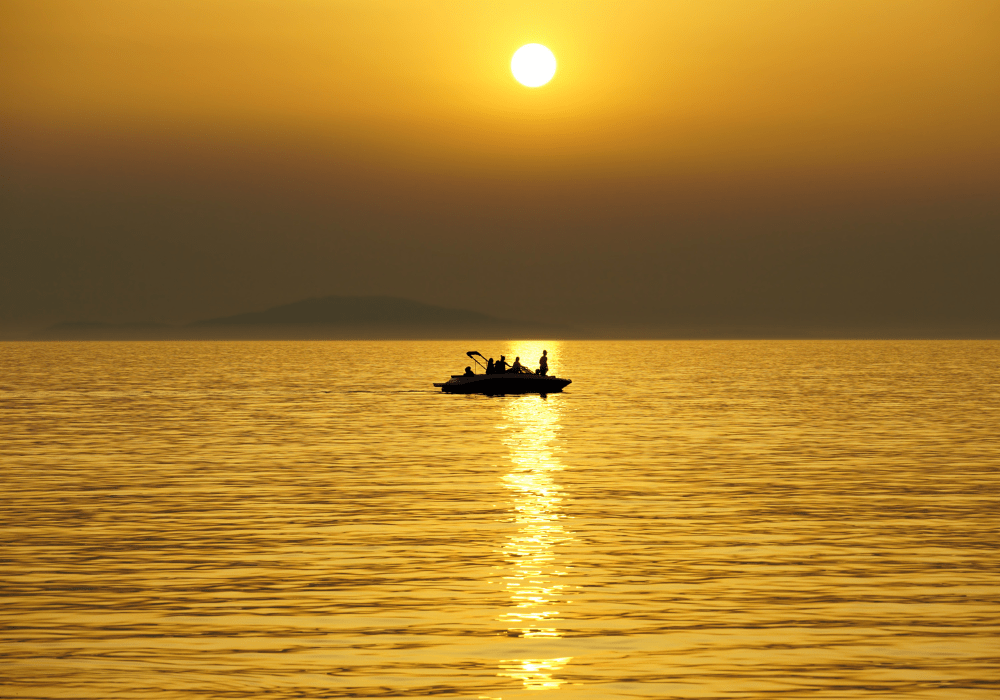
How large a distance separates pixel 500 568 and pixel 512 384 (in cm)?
7212

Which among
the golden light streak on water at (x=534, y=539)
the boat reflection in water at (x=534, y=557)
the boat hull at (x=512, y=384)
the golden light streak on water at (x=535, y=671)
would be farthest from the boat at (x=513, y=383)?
the golden light streak on water at (x=535, y=671)

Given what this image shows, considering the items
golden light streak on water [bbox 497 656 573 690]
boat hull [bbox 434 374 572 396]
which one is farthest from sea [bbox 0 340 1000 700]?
boat hull [bbox 434 374 572 396]

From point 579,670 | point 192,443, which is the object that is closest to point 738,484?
point 579,670

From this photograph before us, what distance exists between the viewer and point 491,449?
171 feet

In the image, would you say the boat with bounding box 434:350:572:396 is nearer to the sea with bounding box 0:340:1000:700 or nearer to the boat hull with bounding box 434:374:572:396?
the boat hull with bounding box 434:374:572:396

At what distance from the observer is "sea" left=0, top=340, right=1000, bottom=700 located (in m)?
16.2

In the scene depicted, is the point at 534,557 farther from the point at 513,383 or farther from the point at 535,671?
the point at 513,383

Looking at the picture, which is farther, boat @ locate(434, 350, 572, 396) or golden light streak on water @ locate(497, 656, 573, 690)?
boat @ locate(434, 350, 572, 396)

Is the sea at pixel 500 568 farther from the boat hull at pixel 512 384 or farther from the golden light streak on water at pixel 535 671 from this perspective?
the boat hull at pixel 512 384

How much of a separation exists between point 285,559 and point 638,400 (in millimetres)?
71927

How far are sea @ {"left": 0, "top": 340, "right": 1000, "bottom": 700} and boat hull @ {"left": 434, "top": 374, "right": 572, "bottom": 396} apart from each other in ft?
129

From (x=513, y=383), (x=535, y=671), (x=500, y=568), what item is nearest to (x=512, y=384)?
(x=513, y=383)

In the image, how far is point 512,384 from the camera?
314 ft

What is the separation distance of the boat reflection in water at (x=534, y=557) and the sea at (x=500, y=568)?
0.28ft
